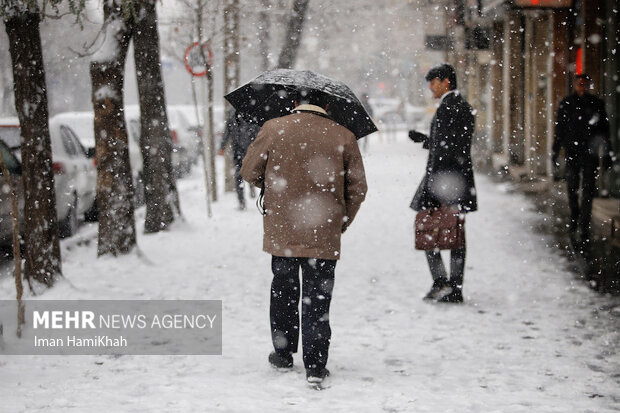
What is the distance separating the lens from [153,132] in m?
11.3

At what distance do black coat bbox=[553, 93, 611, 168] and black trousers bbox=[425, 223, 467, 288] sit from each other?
3.23 metres

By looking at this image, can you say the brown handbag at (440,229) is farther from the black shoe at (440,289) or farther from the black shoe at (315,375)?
the black shoe at (315,375)

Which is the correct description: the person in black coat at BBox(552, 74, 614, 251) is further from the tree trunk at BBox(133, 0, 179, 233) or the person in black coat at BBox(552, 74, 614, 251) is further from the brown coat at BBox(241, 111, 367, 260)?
the brown coat at BBox(241, 111, 367, 260)

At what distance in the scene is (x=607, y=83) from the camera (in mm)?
13320

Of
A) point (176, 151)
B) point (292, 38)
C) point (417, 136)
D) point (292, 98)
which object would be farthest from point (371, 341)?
→ point (176, 151)

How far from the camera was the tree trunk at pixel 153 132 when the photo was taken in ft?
36.3

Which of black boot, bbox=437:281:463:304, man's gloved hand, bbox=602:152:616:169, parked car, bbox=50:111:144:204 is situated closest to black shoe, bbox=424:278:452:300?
black boot, bbox=437:281:463:304

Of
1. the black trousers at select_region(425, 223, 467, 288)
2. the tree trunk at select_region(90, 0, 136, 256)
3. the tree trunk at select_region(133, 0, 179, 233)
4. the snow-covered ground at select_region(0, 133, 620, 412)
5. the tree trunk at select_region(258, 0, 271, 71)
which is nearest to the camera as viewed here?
the snow-covered ground at select_region(0, 133, 620, 412)

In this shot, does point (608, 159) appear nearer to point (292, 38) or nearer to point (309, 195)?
point (309, 195)

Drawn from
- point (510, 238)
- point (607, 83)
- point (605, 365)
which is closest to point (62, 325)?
point (605, 365)

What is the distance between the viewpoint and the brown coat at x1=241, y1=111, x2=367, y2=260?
4.88 meters

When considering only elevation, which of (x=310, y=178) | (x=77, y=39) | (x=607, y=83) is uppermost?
(x=77, y=39)

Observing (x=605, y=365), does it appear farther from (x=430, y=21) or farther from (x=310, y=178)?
(x=430, y=21)

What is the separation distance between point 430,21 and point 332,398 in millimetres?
31329
